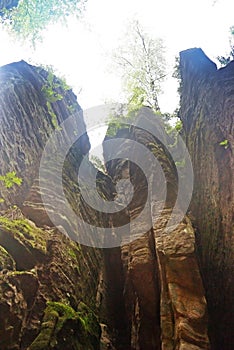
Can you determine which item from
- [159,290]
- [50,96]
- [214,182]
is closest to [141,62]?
[50,96]

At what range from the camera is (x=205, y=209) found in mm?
9625

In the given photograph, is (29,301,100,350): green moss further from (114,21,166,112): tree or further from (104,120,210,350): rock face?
(114,21,166,112): tree

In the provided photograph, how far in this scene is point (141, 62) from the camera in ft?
69.5

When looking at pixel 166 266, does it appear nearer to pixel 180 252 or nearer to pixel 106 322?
pixel 180 252

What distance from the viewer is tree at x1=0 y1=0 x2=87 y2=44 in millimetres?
9695

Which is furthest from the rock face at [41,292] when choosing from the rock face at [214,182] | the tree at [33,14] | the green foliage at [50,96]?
the tree at [33,14]

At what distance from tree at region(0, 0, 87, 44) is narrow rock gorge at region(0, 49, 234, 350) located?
1094 mm

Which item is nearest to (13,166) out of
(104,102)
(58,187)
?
(58,187)

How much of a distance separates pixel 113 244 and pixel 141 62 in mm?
14666

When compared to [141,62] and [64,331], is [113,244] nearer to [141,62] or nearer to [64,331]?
[64,331]

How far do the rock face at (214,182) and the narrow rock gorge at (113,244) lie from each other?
33 millimetres

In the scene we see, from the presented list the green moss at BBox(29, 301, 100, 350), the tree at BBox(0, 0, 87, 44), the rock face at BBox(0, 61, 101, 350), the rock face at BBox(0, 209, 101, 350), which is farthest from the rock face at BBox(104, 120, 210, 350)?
the tree at BBox(0, 0, 87, 44)

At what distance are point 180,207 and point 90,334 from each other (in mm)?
5763

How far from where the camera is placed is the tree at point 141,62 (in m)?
20.3
